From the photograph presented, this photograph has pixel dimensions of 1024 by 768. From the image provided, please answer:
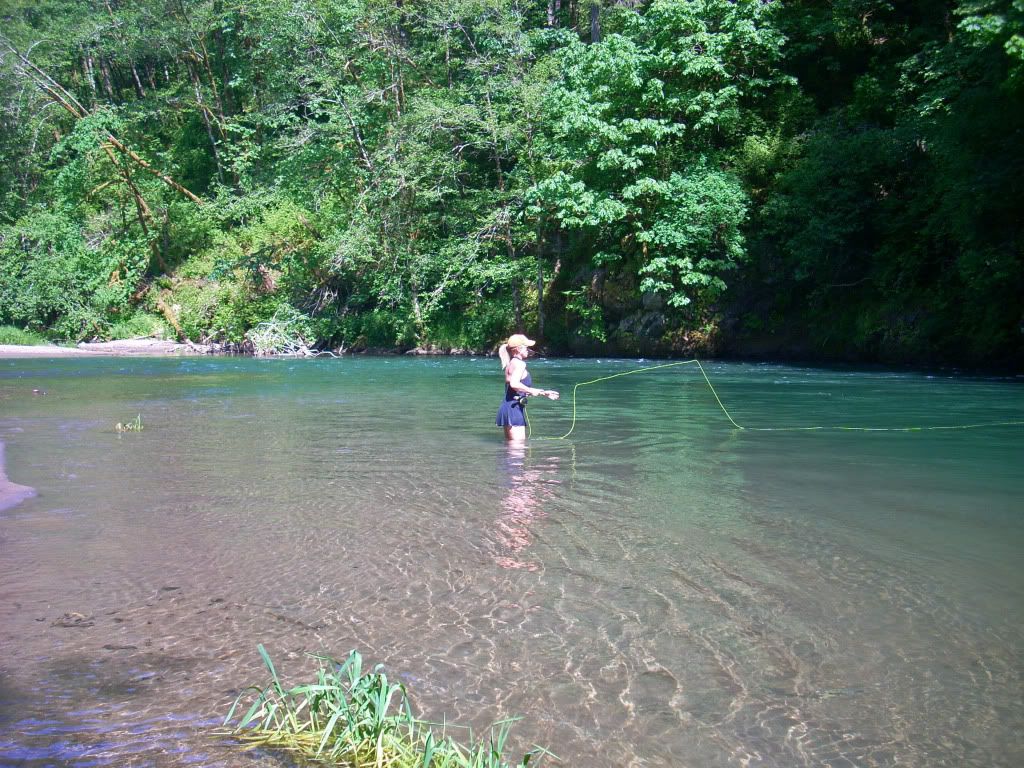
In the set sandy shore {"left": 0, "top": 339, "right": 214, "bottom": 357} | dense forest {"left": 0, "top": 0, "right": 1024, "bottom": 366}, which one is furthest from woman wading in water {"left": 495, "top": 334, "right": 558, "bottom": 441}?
sandy shore {"left": 0, "top": 339, "right": 214, "bottom": 357}

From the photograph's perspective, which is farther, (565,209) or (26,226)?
(26,226)

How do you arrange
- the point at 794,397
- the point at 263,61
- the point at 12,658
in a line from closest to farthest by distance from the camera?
the point at 12,658 < the point at 794,397 < the point at 263,61

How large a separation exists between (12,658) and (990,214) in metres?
20.5

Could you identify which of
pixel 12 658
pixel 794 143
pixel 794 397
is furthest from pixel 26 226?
pixel 12 658

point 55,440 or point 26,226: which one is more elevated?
point 26,226

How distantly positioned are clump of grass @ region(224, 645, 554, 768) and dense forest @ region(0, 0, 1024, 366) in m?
14.8

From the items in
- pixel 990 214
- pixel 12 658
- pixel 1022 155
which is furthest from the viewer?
pixel 990 214

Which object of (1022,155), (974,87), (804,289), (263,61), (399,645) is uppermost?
(263,61)

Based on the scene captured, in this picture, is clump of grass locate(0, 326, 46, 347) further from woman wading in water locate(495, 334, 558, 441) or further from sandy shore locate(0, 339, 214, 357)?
woman wading in water locate(495, 334, 558, 441)

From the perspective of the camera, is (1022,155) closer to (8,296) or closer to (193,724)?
(193,724)

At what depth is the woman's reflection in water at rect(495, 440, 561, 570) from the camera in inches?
243

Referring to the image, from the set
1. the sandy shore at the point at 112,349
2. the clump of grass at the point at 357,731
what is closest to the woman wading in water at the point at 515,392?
the clump of grass at the point at 357,731

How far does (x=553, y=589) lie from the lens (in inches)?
213

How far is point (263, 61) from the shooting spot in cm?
4081
